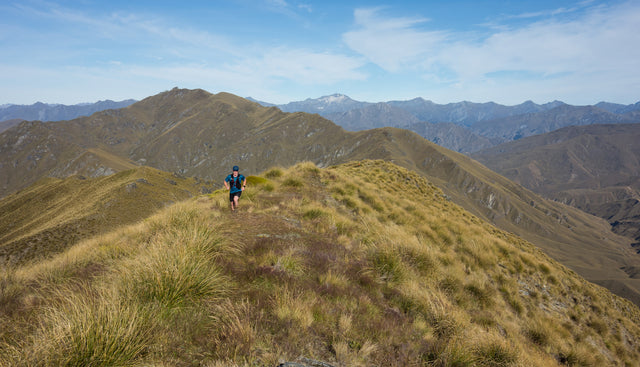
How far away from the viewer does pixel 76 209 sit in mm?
64688

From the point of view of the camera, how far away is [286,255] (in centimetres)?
554


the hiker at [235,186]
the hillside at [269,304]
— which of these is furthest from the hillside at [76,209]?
the hillside at [269,304]

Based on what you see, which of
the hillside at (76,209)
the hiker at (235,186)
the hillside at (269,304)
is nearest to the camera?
the hillside at (269,304)

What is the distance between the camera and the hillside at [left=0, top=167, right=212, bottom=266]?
154ft

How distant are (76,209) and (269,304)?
8706 cm

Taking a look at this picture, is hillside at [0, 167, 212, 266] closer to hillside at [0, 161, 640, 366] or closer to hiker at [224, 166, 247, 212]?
hiker at [224, 166, 247, 212]

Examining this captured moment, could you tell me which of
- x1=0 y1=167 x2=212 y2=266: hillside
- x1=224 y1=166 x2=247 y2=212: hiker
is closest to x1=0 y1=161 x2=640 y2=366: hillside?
x1=224 y1=166 x2=247 y2=212: hiker

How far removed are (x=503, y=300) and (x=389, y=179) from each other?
50.8ft

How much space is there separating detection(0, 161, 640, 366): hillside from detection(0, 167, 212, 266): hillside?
138 ft

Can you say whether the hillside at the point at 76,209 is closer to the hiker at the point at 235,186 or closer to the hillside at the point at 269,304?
the hiker at the point at 235,186

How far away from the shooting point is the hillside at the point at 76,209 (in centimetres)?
4700

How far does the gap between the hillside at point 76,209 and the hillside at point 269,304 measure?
42.0m

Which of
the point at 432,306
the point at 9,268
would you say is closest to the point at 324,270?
the point at 432,306

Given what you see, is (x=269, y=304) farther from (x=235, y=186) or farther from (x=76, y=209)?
(x=76, y=209)
